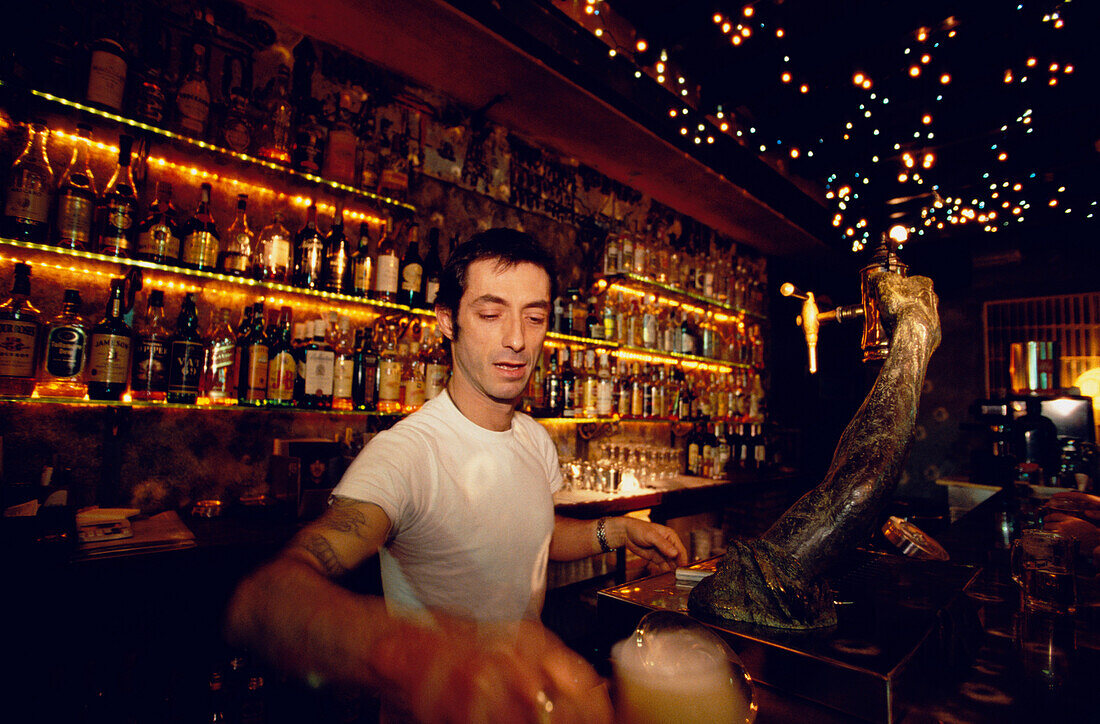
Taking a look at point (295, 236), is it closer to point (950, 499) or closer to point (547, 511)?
point (547, 511)

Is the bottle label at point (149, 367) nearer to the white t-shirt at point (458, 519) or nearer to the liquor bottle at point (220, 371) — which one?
the liquor bottle at point (220, 371)

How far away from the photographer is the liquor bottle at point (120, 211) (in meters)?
1.85

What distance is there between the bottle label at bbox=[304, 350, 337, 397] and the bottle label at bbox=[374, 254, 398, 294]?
420 mm

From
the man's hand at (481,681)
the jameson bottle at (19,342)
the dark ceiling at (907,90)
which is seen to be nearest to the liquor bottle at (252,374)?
the jameson bottle at (19,342)

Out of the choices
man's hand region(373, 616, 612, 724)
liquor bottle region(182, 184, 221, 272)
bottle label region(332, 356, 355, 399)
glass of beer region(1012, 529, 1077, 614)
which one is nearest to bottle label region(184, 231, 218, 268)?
liquor bottle region(182, 184, 221, 272)

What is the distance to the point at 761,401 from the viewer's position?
5.40 metres

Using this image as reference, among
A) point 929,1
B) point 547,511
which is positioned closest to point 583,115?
point 929,1

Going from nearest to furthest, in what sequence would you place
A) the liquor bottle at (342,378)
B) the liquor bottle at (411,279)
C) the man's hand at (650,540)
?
the man's hand at (650,540) < the liquor bottle at (342,378) < the liquor bottle at (411,279)

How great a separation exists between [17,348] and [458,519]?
5.26 ft

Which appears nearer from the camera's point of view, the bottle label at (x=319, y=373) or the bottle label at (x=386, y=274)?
the bottle label at (x=319, y=373)

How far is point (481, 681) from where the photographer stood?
1.69ft

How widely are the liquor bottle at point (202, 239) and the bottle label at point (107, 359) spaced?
406mm

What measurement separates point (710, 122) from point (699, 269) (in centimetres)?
153

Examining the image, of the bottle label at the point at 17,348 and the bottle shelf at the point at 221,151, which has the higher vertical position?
the bottle shelf at the point at 221,151
